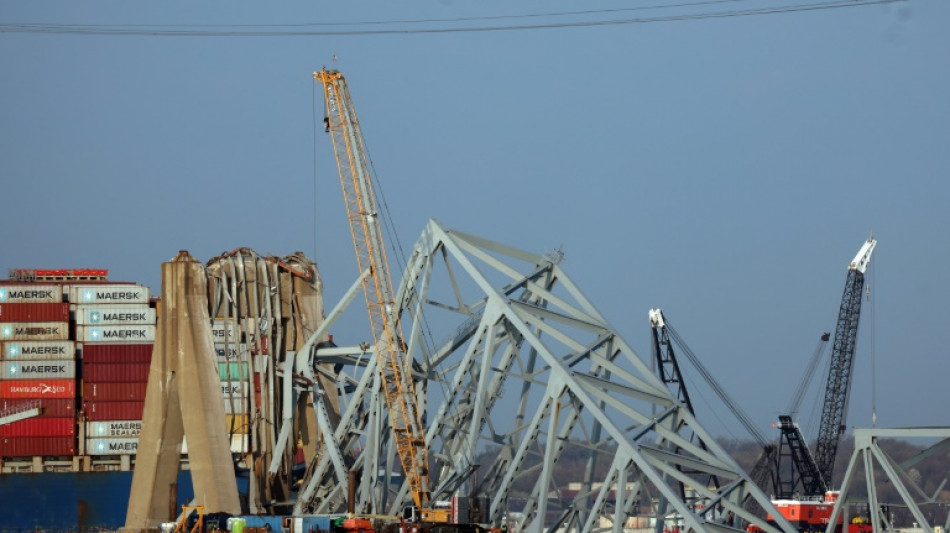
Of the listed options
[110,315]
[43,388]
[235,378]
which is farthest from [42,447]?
[235,378]

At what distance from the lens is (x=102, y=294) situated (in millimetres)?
112000

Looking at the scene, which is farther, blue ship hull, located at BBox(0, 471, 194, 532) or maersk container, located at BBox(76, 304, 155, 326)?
maersk container, located at BBox(76, 304, 155, 326)

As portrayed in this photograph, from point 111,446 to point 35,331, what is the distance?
9.83 metres

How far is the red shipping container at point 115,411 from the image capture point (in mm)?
109438

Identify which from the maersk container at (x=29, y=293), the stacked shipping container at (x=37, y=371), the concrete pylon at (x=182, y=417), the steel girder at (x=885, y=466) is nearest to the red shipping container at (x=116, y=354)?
the stacked shipping container at (x=37, y=371)

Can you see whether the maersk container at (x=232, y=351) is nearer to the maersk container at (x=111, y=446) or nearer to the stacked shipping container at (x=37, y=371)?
the maersk container at (x=111, y=446)

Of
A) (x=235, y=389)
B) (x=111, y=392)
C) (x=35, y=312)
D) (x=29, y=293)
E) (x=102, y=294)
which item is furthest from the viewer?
(x=102, y=294)

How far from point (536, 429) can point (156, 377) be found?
28759 mm

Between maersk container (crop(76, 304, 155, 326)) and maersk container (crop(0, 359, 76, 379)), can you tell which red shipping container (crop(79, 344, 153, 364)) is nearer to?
maersk container (crop(0, 359, 76, 379))

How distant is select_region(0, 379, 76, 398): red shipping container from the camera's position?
108438mm

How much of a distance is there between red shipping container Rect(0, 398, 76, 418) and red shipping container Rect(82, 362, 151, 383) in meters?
2.12

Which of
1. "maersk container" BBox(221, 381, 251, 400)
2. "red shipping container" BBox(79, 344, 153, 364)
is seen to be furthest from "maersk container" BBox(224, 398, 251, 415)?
"red shipping container" BBox(79, 344, 153, 364)

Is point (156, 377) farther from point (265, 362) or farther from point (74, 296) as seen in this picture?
point (74, 296)

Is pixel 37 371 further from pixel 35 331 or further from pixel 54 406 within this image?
pixel 35 331
